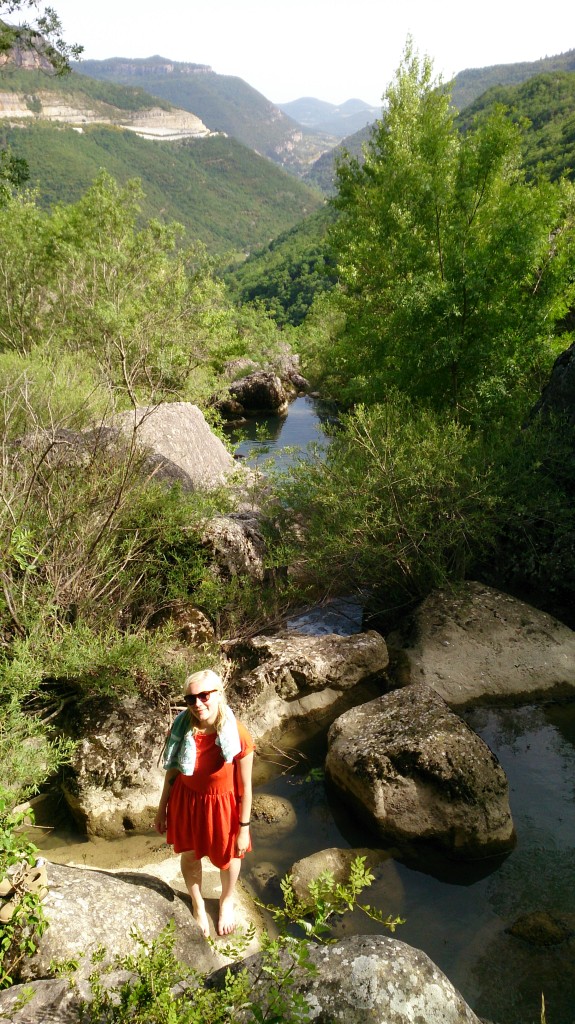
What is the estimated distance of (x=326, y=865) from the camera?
5.26m

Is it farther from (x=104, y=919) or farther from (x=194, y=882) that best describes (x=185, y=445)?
(x=104, y=919)

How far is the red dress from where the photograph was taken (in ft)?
14.0

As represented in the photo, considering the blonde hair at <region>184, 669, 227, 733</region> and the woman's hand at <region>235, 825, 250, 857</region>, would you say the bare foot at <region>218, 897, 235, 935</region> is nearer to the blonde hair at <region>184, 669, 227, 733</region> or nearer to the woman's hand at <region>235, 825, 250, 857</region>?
the woman's hand at <region>235, 825, 250, 857</region>

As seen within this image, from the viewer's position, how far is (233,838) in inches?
178

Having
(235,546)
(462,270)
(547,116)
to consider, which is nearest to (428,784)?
(235,546)

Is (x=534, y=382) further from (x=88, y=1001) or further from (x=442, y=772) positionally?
(x=88, y=1001)

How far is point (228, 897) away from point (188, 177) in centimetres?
17837

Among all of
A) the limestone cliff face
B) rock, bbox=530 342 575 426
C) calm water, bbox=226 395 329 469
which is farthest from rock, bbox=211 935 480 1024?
the limestone cliff face

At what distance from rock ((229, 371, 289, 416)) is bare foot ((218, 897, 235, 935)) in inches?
1050

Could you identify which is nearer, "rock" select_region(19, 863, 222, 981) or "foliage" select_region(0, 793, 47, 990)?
"foliage" select_region(0, 793, 47, 990)

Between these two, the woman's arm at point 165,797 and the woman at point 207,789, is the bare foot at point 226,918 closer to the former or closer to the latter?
the woman at point 207,789

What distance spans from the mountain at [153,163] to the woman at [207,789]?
101927 millimetres

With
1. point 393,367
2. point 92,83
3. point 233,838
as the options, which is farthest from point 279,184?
point 233,838

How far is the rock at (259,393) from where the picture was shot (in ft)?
99.2
